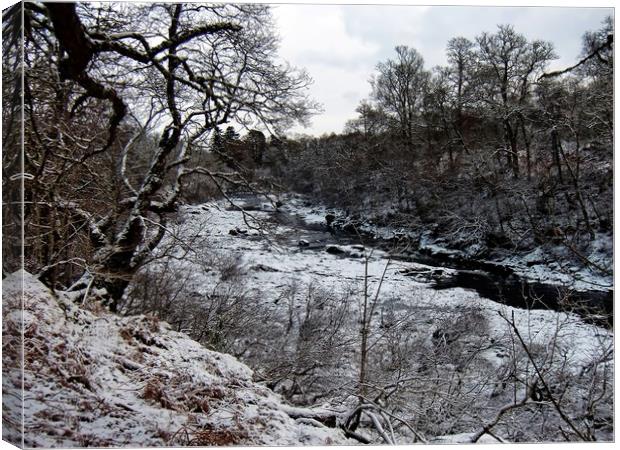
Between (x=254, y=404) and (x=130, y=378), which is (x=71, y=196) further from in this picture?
(x=254, y=404)

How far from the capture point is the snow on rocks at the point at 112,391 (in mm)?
2604

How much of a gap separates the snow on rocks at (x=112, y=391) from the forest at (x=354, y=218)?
0.03 metres

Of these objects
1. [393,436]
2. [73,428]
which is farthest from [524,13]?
[73,428]

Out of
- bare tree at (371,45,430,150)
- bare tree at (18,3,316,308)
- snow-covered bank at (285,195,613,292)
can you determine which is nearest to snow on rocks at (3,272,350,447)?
bare tree at (18,3,316,308)

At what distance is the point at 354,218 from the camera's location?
11.5ft

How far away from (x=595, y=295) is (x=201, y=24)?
3.59 metres

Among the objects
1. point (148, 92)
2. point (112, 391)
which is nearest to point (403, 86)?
point (148, 92)

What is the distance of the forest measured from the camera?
3135mm

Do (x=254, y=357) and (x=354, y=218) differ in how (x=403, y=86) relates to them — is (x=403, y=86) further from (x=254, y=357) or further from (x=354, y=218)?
(x=254, y=357)

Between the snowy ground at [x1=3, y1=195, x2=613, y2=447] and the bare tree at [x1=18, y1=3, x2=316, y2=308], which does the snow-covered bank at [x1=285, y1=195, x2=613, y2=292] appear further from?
the bare tree at [x1=18, y1=3, x2=316, y2=308]

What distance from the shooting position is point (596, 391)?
326cm

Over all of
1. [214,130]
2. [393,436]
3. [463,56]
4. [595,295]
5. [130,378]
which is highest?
[463,56]

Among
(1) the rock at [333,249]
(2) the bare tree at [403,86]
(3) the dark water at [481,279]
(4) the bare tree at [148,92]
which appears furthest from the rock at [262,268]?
(2) the bare tree at [403,86]

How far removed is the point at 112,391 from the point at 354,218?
2.07 metres
